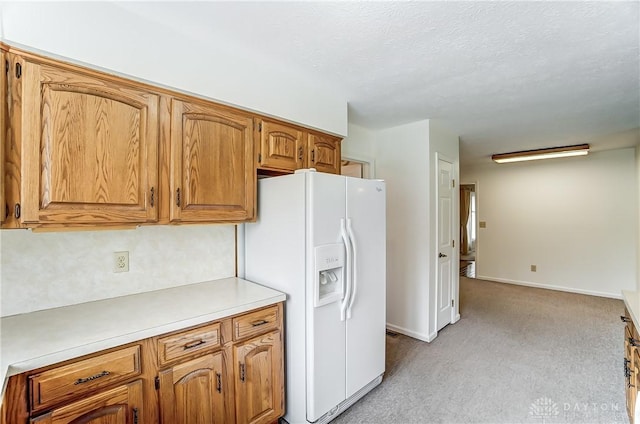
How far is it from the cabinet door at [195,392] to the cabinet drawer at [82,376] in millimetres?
178

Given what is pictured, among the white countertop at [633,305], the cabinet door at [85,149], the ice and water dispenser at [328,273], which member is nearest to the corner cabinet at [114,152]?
the cabinet door at [85,149]

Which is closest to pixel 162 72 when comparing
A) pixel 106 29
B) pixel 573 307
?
pixel 106 29

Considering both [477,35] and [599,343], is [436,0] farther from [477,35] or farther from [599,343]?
[599,343]

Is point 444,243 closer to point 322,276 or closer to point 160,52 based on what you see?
point 322,276

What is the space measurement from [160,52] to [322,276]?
5.14ft

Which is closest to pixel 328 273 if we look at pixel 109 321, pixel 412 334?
pixel 109 321

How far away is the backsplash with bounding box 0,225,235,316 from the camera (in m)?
1.43

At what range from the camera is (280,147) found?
2086 millimetres

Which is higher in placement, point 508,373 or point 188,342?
point 188,342

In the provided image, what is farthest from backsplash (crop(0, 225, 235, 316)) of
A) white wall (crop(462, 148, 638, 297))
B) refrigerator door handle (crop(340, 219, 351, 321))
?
white wall (crop(462, 148, 638, 297))

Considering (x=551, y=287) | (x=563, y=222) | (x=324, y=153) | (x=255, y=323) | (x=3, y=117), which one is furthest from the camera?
(x=551, y=287)

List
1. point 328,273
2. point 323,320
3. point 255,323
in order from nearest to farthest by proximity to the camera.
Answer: point 255,323, point 323,320, point 328,273

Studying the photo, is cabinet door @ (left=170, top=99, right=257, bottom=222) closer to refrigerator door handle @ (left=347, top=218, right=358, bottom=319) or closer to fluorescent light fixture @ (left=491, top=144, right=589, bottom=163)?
refrigerator door handle @ (left=347, top=218, right=358, bottom=319)

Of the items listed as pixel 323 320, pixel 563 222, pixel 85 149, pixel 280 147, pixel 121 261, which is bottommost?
pixel 323 320
